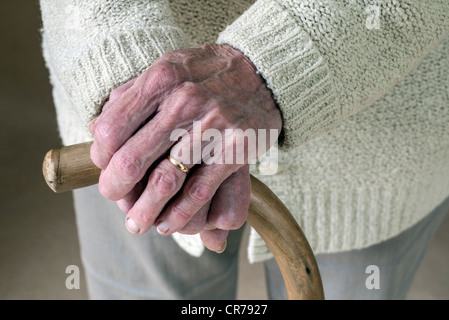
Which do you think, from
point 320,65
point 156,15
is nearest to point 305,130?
point 320,65

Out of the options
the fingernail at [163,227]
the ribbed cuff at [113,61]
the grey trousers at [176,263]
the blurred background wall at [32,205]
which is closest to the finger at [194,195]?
the fingernail at [163,227]

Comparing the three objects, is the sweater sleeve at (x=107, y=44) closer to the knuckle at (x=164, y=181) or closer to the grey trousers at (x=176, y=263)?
the knuckle at (x=164, y=181)

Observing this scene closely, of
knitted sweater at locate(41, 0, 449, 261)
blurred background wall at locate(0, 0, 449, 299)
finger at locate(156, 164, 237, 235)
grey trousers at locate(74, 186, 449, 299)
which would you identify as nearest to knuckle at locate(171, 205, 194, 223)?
finger at locate(156, 164, 237, 235)

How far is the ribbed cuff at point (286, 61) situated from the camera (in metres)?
0.37

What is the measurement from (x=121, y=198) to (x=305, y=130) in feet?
0.49

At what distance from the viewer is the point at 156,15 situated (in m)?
0.42

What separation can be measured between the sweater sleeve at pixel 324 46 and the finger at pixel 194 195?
0.07m

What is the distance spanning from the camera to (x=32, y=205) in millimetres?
1457

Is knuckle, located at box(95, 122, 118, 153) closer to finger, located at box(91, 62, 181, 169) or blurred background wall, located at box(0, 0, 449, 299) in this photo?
finger, located at box(91, 62, 181, 169)

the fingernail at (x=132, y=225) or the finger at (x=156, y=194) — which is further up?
the finger at (x=156, y=194)

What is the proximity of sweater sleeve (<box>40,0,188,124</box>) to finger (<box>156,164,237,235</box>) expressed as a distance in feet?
0.35

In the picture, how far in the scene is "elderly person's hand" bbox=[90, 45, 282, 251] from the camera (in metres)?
0.34

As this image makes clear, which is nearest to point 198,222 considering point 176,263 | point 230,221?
point 230,221
